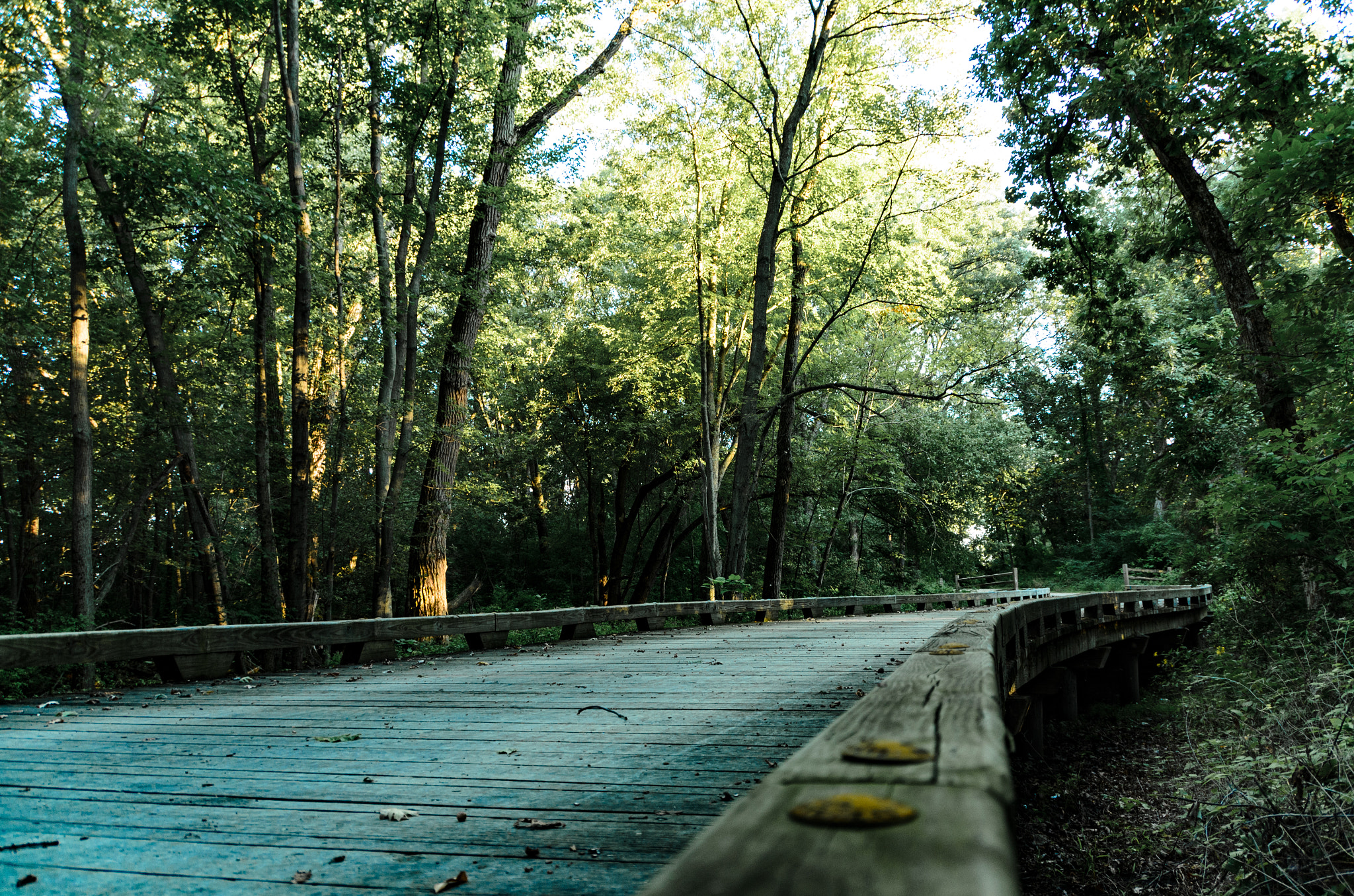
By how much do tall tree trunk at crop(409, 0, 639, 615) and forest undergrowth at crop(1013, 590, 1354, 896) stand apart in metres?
9.86

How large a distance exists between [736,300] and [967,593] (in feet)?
39.4

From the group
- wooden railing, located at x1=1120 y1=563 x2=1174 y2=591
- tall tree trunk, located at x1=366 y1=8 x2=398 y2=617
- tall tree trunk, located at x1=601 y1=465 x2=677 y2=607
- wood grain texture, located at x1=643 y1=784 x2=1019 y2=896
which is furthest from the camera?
wooden railing, located at x1=1120 y1=563 x2=1174 y2=591

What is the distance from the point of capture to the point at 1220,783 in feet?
24.2

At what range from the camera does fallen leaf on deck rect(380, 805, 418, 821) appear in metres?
2.77

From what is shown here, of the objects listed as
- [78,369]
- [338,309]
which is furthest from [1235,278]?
[78,369]

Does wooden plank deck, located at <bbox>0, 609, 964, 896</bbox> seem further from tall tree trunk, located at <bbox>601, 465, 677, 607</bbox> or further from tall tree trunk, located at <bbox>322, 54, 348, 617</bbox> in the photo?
tall tree trunk, located at <bbox>601, 465, 677, 607</bbox>

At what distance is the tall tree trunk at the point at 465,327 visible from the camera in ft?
47.0

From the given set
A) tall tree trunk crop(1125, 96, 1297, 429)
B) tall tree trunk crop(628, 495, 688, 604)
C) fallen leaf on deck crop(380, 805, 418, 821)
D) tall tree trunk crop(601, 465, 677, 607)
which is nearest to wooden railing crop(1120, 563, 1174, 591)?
tall tree trunk crop(628, 495, 688, 604)

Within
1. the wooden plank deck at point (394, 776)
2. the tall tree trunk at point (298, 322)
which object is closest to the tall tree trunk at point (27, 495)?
the tall tree trunk at point (298, 322)

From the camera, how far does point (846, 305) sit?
69.5 ft

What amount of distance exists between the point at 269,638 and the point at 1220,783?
28.4 feet

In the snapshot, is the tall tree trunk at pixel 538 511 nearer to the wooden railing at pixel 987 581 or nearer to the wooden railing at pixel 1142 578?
the wooden railing at pixel 987 581

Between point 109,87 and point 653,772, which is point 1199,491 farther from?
point 109,87

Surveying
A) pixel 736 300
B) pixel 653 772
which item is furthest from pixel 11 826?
pixel 736 300
